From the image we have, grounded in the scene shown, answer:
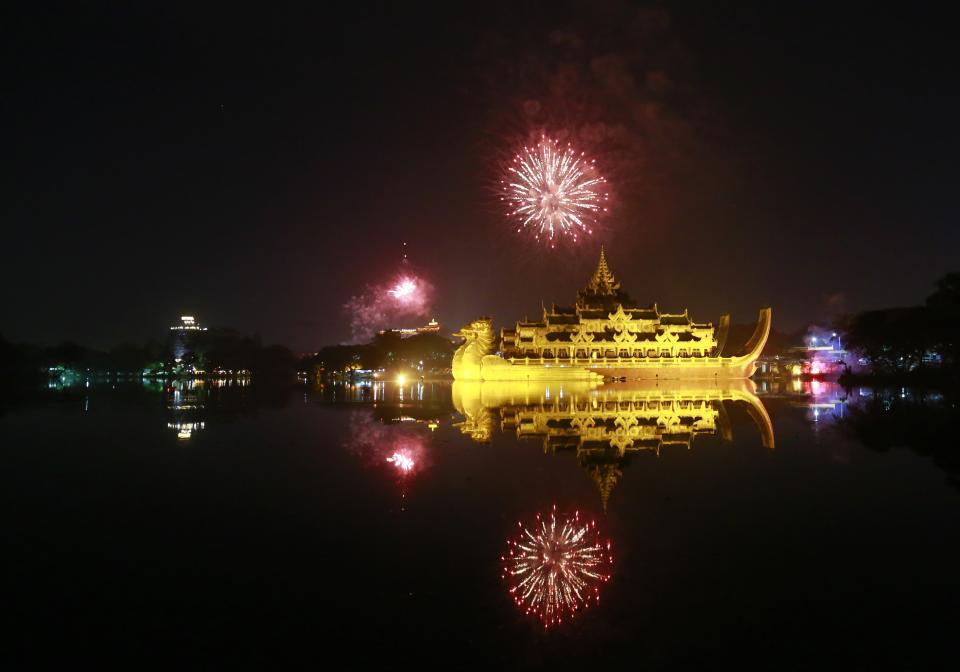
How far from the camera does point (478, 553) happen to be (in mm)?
7445

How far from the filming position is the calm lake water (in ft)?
17.0

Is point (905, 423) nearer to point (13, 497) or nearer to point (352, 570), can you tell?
point (352, 570)

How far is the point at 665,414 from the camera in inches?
950

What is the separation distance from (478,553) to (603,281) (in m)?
68.7

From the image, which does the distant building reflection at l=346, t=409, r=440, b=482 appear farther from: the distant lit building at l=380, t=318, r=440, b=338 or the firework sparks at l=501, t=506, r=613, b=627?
the distant lit building at l=380, t=318, r=440, b=338

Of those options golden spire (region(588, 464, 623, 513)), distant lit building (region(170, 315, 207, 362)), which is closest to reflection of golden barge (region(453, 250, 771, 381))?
golden spire (region(588, 464, 623, 513))

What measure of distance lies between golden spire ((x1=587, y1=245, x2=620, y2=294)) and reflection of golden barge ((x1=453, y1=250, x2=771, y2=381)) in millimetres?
7490

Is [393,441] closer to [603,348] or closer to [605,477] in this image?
[605,477]

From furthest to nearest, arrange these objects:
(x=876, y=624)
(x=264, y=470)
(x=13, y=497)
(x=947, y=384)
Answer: (x=947, y=384) → (x=264, y=470) → (x=13, y=497) → (x=876, y=624)

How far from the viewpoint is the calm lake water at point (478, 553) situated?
520cm

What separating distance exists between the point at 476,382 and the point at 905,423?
37961 mm

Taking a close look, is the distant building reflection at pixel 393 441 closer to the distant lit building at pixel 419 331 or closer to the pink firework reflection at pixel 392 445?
the pink firework reflection at pixel 392 445

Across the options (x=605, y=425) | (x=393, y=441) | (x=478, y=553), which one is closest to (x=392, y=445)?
(x=393, y=441)

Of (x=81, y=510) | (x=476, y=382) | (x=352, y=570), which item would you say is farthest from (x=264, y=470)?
(x=476, y=382)
